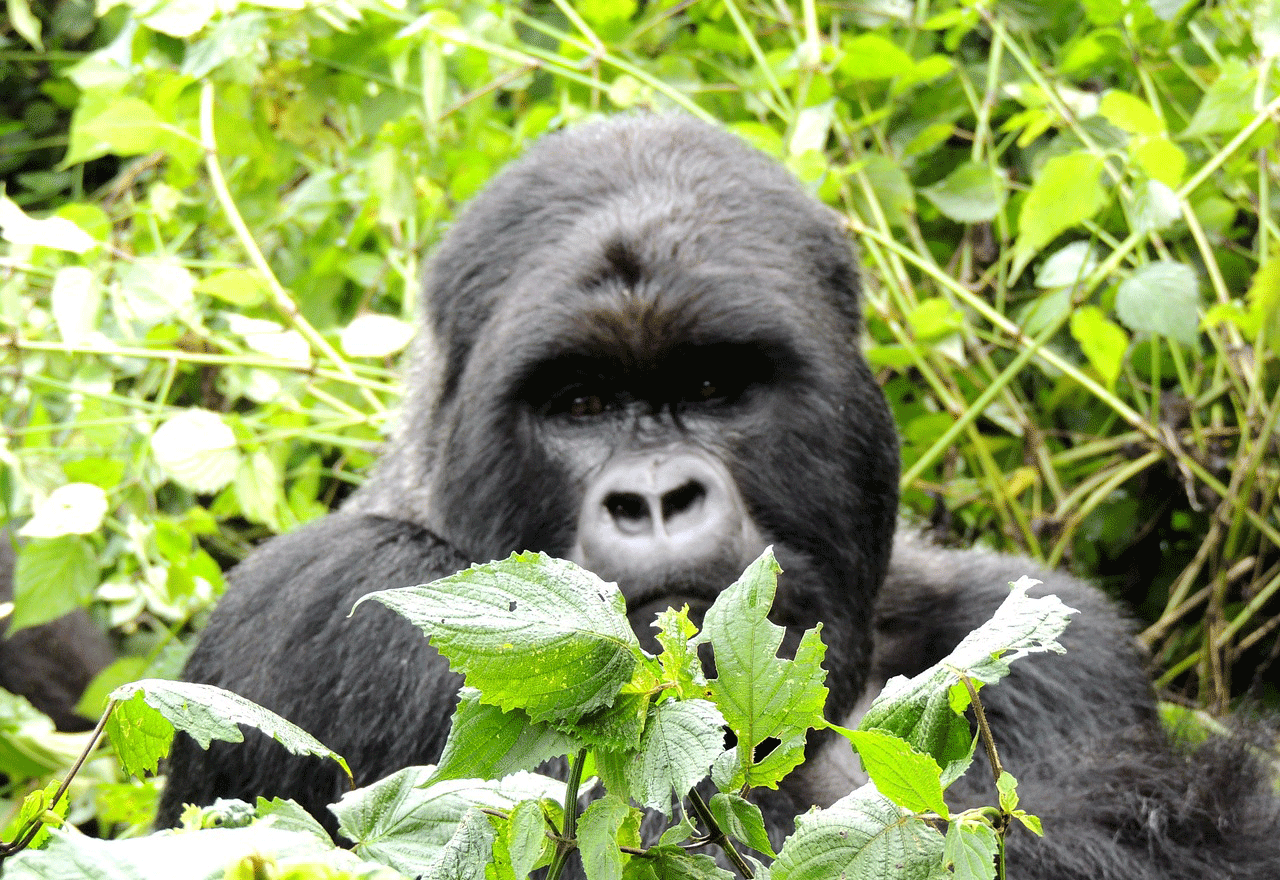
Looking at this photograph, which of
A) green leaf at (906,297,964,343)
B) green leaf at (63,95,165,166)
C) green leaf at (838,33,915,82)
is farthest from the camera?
green leaf at (838,33,915,82)

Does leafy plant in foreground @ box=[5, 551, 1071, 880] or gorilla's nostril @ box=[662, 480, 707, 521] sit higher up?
leafy plant in foreground @ box=[5, 551, 1071, 880]

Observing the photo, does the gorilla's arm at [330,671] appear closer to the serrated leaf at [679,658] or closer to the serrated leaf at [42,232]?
the serrated leaf at [42,232]

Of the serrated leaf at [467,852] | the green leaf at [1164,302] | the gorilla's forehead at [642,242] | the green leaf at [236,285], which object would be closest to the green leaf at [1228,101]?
the green leaf at [1164,302]

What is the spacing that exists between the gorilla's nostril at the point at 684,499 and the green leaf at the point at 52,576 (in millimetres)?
1648

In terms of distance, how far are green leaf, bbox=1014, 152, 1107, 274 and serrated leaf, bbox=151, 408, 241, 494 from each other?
188cm

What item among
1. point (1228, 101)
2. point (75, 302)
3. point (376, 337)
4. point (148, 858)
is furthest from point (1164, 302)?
point (148, 858)

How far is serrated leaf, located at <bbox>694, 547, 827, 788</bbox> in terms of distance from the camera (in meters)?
1.17

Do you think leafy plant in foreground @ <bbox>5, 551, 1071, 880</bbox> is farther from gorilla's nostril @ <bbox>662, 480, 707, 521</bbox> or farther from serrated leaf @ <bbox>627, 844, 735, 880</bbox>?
gorilla's nostril @ <bbox>662, 480, 707, 521</bbox>

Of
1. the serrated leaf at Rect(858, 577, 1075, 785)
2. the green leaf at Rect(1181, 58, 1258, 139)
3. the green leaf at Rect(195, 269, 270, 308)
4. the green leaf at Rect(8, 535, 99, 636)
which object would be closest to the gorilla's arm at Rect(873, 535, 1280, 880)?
the green leaf at Rect(1181, 58, 1258, 139)

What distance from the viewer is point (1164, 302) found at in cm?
338

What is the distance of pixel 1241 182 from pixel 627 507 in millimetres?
2570

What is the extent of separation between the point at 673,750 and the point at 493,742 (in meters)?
0.15

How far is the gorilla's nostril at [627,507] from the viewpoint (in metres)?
2.49

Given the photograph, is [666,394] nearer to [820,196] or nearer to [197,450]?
[197,450]
